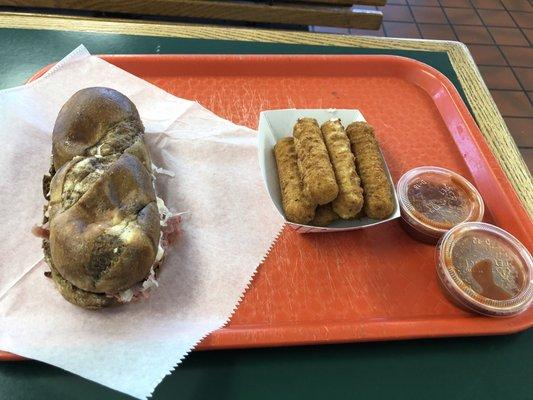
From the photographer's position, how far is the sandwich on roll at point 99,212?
3.40ft

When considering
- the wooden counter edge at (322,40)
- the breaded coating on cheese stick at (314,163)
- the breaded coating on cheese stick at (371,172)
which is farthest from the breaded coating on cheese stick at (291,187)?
the wooden counter edge at (322,40)

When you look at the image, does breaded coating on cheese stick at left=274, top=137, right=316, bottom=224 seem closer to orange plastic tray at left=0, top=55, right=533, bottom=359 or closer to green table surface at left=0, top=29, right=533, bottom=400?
orange plastic tray at left=0, top=55, right=533, bottom=359

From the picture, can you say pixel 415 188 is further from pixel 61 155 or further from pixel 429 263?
pixel 61 155

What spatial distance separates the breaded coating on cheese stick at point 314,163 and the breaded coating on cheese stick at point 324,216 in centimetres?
6

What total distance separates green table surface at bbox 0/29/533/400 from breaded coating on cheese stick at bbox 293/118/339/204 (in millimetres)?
411

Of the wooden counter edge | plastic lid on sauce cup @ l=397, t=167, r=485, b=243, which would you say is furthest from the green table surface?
the wooden counter edge

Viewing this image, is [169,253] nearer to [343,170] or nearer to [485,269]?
[343,170]

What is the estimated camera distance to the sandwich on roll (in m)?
1.04

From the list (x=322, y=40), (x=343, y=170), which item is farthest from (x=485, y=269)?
(x=322, y=40)

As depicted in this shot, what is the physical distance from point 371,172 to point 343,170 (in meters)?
0.10

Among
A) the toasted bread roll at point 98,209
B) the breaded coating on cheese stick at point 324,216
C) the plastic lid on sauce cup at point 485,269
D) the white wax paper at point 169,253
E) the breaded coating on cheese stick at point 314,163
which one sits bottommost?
the white wax paper at point 169,253

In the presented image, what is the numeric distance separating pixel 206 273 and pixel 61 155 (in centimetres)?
52

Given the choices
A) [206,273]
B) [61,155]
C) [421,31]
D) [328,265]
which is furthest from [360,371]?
[421,31]

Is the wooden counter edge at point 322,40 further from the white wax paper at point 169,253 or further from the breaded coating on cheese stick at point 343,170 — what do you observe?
the breaded coating on cheese stick at point 343,170
